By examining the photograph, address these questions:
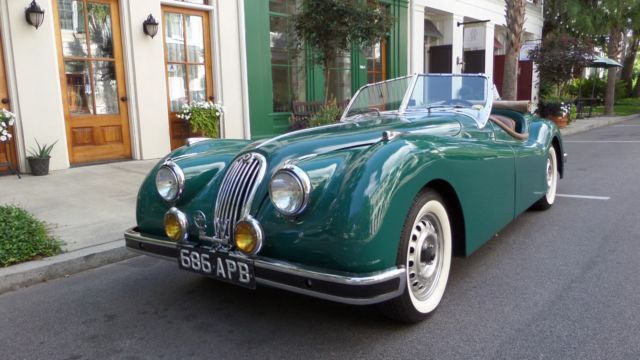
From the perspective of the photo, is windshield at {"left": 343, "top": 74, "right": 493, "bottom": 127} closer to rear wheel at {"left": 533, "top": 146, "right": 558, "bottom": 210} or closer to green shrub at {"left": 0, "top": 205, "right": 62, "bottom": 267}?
rear wheel at {"left": 533, "top": 146, "right": 558, "bottom": 210}

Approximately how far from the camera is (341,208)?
239 cm

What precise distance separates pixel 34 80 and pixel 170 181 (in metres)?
5.33

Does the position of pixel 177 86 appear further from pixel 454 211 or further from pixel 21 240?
pixel 454 211

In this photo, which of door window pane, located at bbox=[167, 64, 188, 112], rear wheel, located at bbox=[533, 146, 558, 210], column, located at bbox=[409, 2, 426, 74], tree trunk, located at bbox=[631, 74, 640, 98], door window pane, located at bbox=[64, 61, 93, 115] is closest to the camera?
rear wheel, located at bbox=[533, 146, 558, 210]

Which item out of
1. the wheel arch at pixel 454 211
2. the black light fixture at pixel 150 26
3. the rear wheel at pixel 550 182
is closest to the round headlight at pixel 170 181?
the wheel arch at pixel 454 211

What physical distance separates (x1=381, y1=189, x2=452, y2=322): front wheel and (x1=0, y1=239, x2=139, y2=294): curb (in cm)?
256

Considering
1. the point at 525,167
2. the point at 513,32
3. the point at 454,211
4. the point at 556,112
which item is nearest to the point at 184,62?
the point at 525,167

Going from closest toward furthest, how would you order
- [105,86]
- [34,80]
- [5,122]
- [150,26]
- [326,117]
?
[5,122], [34,80], [105,86], [150,26], [326,117]

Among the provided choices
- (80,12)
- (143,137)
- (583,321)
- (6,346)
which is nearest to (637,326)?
(583,321)

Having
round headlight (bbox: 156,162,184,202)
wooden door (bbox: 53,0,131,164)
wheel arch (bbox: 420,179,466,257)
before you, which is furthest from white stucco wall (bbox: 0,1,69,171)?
wheel arch (bbox: 420,179,466,257)

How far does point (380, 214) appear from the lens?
240 centimetres

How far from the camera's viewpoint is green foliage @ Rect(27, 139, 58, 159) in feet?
23.4

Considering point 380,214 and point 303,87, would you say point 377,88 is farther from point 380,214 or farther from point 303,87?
point 303,87

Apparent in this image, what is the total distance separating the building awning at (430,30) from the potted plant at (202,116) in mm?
9727
